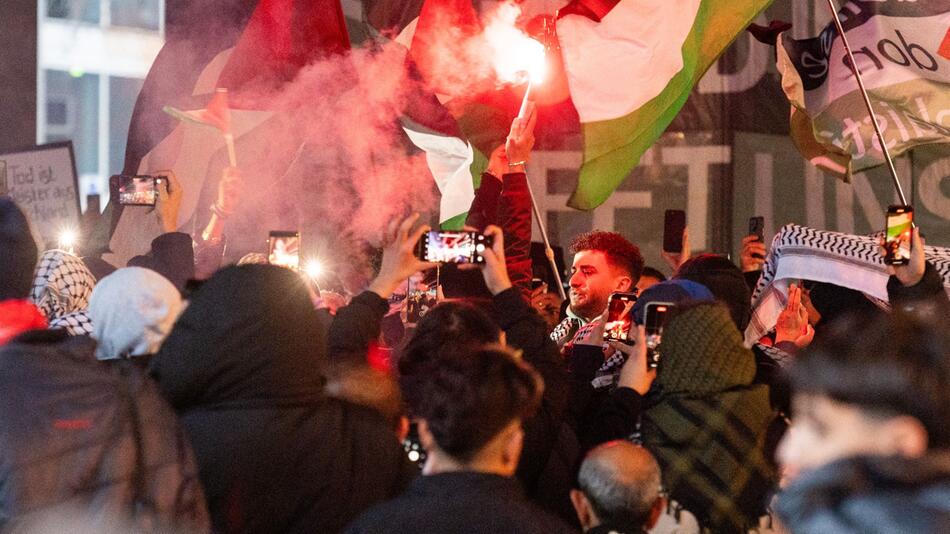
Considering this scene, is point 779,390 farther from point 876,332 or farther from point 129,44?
point 129,44

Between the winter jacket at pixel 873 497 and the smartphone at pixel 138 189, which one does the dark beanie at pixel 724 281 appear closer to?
the smartphone at pixel 138 189

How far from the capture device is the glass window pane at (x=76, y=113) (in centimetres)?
987

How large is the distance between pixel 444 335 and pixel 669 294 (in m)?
0.92

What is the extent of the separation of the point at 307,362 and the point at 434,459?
1.80ft

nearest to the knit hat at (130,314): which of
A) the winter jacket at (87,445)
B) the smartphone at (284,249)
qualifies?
the winter jacket at (87,445)

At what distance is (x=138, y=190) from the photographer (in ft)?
18.1

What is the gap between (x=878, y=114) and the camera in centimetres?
774

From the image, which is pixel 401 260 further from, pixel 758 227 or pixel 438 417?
pixel 758 227

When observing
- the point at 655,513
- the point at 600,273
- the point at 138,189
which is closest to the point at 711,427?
the point at 655,513

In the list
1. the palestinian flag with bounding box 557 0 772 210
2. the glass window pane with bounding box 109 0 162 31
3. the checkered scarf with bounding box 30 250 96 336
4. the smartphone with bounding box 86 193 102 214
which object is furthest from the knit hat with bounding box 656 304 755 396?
the glass window pane with bounding box 109 0 162 31

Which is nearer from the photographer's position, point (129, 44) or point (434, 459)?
point (434, 459)

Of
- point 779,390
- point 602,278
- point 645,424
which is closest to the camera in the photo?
point 645,424

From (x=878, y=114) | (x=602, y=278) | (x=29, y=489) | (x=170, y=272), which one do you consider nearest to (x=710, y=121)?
(x=878, y=114)

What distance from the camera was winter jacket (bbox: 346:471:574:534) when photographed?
217cm
